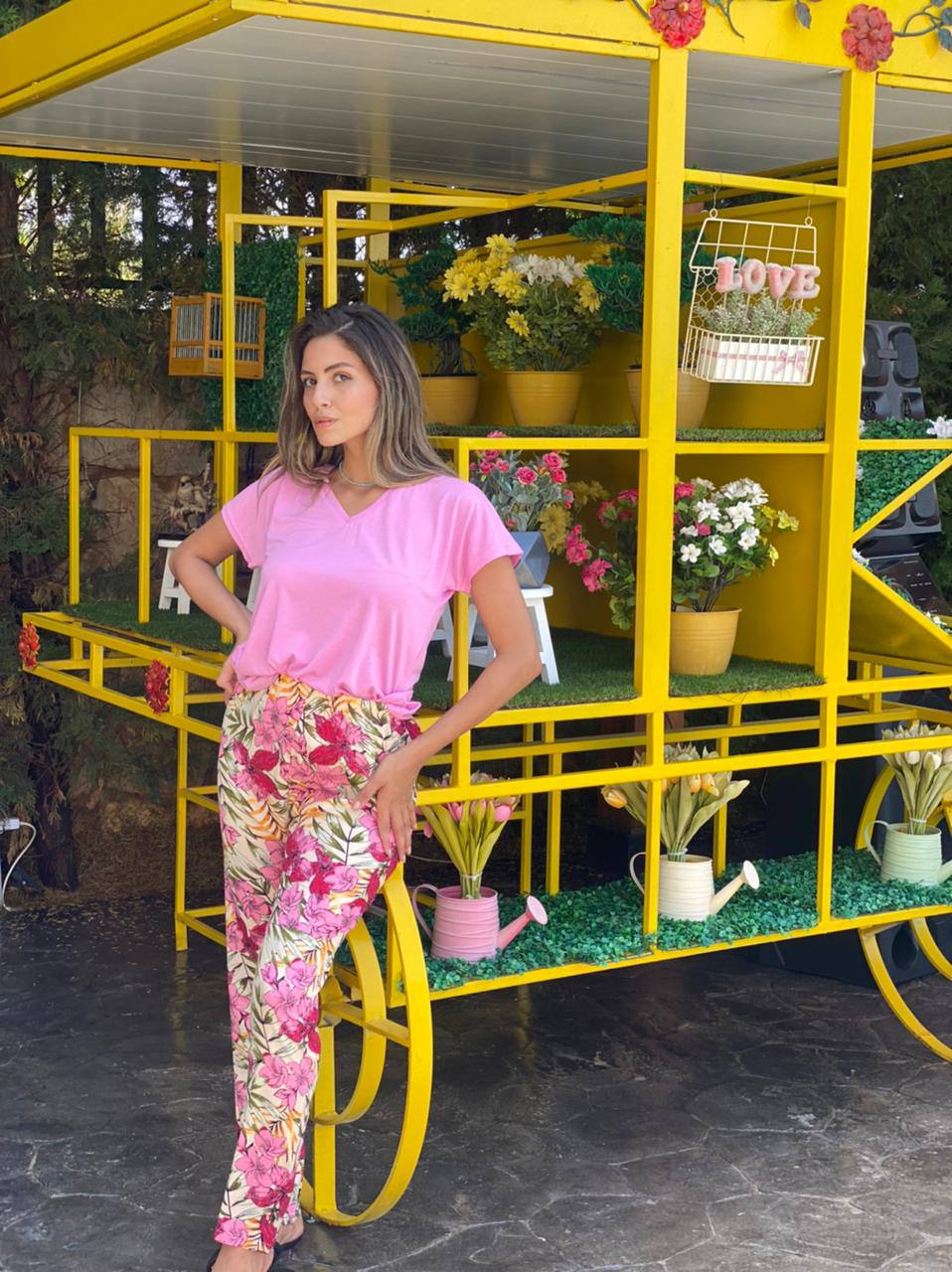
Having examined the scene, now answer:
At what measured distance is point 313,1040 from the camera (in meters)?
3.17

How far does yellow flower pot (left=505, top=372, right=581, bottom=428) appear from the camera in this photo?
4.38m

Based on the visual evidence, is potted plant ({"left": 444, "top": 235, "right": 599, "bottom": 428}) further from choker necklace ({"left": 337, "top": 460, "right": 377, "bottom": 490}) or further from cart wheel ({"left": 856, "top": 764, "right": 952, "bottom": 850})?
cart wheel ({"left": 856, "top": 764, "right": 952, "bottom": 850})

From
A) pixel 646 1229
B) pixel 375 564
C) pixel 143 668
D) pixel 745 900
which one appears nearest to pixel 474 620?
pixel 745 900

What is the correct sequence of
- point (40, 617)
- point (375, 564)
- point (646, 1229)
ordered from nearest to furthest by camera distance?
1. point (375, 564)
2. point (646, 1229)
3. point (40, 617)

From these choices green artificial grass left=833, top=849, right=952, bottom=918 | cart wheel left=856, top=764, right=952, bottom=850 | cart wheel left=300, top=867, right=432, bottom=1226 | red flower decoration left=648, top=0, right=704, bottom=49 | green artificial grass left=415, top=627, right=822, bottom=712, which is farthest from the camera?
cart wheel left=856, top=764, right=952, bottom=850

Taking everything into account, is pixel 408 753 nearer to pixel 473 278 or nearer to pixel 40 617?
pixel 473 278

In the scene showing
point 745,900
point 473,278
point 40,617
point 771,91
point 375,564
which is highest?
point 771,91

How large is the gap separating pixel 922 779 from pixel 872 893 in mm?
416

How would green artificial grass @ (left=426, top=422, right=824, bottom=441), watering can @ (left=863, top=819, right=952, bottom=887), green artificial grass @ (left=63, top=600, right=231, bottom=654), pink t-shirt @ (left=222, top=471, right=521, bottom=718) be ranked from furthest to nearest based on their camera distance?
green artificial grass @ (left=63, top=600, right=231, bottom=654), watering can @ (left=863, top=819, right=952, bottom=887), green artificial grass @ (left=426, top=422, right=824, bottom=441), pink t-shirt @ (left=222, top=471, right=521, bottom=718)

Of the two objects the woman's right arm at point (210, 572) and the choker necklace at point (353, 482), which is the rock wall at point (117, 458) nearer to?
the woman's right arm at point (210, 572)

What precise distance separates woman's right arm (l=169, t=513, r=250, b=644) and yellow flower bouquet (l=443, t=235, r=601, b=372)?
1.21 meters

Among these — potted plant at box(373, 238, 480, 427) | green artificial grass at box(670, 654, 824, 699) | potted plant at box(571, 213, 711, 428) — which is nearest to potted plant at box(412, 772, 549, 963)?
green artificial grass at box(670, 654, 824, 699)

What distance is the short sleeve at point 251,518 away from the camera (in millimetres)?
3355

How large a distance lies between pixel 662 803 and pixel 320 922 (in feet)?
4.12
